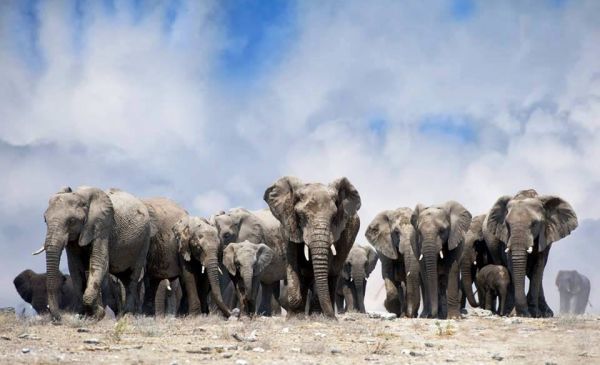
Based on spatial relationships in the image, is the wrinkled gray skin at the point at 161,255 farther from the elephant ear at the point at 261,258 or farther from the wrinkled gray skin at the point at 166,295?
the wrinkled gray skin at the point at 166,295

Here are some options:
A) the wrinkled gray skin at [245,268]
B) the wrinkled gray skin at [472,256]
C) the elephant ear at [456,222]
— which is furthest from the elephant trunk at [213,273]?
the wrinkled gray skin at [472,256]

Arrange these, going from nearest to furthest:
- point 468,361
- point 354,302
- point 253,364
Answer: point 253,364 → point 468,361 → point 354,302

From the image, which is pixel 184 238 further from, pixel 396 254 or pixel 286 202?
pixel 286 202

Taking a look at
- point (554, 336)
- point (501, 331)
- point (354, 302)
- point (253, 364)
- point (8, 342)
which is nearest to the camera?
point (253, 364)

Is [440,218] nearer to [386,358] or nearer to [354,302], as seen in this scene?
[386,358]

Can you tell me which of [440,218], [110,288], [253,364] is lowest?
[253,364]

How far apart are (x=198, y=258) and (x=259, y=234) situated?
5634 mm

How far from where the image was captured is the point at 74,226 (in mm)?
18734

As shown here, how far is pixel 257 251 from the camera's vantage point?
23672 millimetres


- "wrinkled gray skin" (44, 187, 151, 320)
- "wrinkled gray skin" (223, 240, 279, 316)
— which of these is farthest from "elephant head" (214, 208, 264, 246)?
"wrinkled gray skin" (44, 187, 151, 320)

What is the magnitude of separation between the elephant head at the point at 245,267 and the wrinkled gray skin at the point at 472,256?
7.90 m

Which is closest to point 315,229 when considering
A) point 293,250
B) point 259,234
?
point 293,250

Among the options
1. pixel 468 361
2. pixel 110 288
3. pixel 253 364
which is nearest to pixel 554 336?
pixel 468 361

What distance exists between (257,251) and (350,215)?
6708 millimetres
